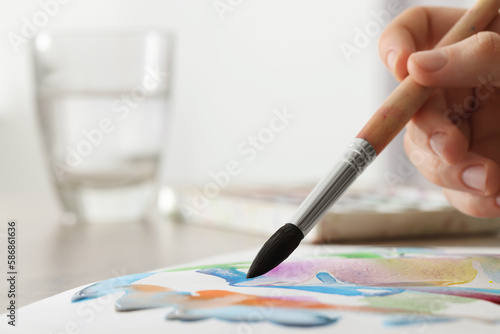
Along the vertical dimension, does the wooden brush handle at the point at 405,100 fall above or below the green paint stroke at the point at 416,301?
above

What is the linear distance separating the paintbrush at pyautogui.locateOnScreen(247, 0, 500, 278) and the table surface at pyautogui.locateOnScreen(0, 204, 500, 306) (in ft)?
0.46

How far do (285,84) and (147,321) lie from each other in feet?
6.62

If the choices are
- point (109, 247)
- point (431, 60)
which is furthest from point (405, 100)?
point (109, 247)

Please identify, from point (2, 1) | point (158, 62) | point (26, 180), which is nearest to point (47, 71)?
point (158, 62)

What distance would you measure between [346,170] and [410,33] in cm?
21

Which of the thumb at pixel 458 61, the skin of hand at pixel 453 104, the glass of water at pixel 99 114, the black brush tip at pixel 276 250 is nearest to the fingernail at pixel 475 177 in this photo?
the skin of hand at pixel 453 104

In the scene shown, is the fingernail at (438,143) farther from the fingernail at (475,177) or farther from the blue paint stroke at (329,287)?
the blue paint stroke at (329,287)

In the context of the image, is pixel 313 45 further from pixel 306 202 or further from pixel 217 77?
pixel 306 202

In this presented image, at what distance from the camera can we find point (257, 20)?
225 centimetres

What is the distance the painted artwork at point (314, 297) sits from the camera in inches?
11.5

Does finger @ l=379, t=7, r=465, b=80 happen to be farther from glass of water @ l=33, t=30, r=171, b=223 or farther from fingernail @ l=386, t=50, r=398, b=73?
glass of water @ l=33, t=30, r=171, b=223

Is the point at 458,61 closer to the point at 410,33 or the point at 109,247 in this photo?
the point at 410,33

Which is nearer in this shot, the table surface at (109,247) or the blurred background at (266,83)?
the table surface at (109,247)

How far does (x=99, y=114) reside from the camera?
27.7 inches
